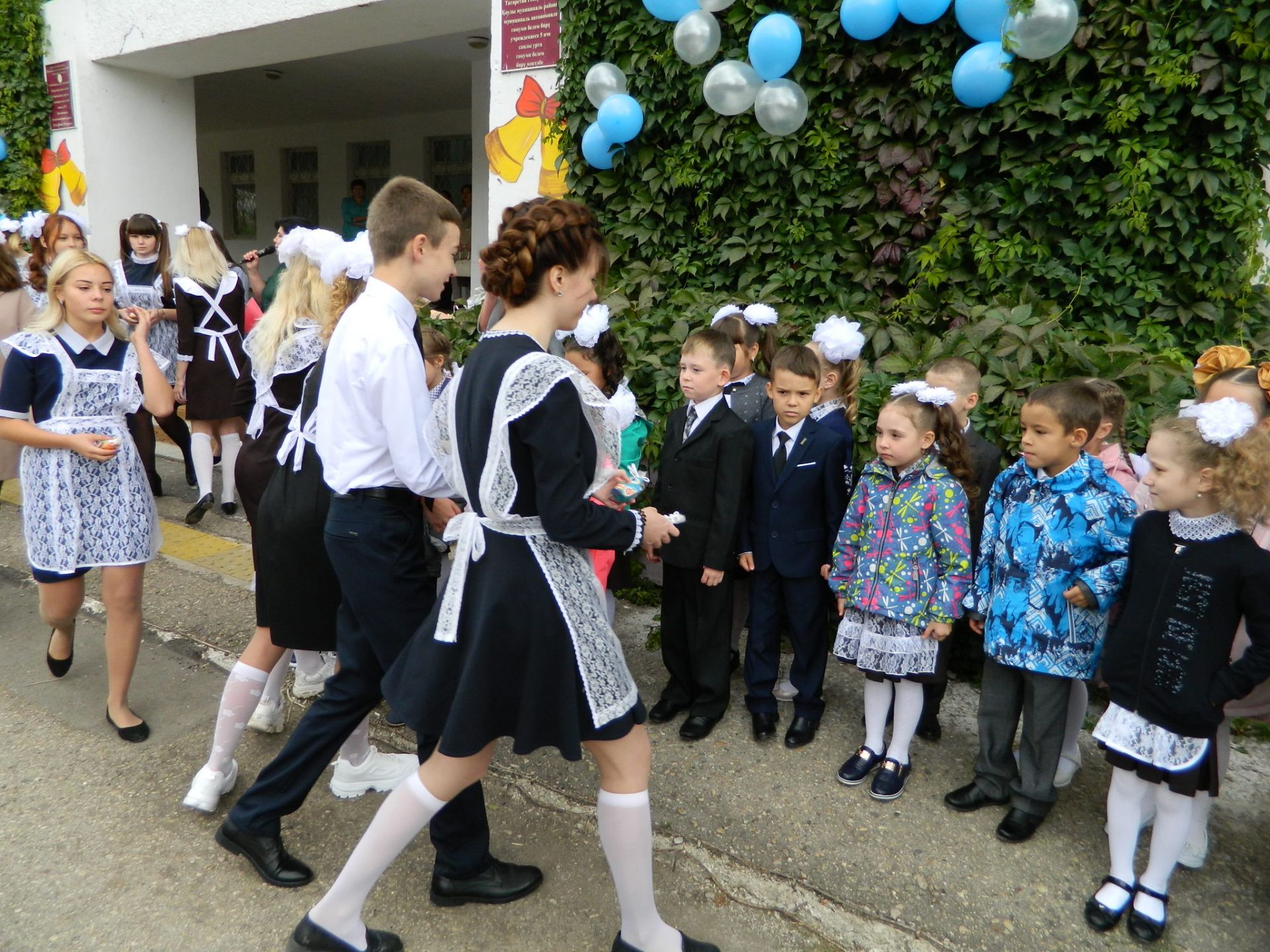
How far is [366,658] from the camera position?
2584mm

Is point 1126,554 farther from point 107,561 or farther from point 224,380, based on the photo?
point 224,380

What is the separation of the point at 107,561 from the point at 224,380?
2.79 metres

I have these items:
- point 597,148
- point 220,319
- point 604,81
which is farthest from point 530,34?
point 220,319

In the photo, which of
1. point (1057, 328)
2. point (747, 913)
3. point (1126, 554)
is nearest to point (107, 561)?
point (747, 913)

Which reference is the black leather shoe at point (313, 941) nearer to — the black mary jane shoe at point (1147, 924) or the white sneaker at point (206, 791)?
the white sneaker at point (206, 791)

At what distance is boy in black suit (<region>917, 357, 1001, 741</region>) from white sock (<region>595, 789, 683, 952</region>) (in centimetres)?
151

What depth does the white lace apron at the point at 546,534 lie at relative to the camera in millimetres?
2062

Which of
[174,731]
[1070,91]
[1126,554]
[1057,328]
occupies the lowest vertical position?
[174,731]

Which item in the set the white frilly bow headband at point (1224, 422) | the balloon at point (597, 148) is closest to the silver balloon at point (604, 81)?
the balloon at point (597, 148)

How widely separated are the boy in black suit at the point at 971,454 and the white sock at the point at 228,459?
4517mm

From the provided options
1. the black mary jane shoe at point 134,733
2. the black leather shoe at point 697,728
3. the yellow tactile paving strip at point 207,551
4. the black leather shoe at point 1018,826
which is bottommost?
the yellow tactile paving strip at point 207,551

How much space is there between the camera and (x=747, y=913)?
2576mm

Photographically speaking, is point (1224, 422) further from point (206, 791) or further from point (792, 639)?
point (206, 791)

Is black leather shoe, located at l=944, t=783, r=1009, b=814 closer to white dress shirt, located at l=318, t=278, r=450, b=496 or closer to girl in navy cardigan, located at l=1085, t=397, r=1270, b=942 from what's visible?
girl in navy cardigan, located at l=1085, t=397, r=1270, b=942
